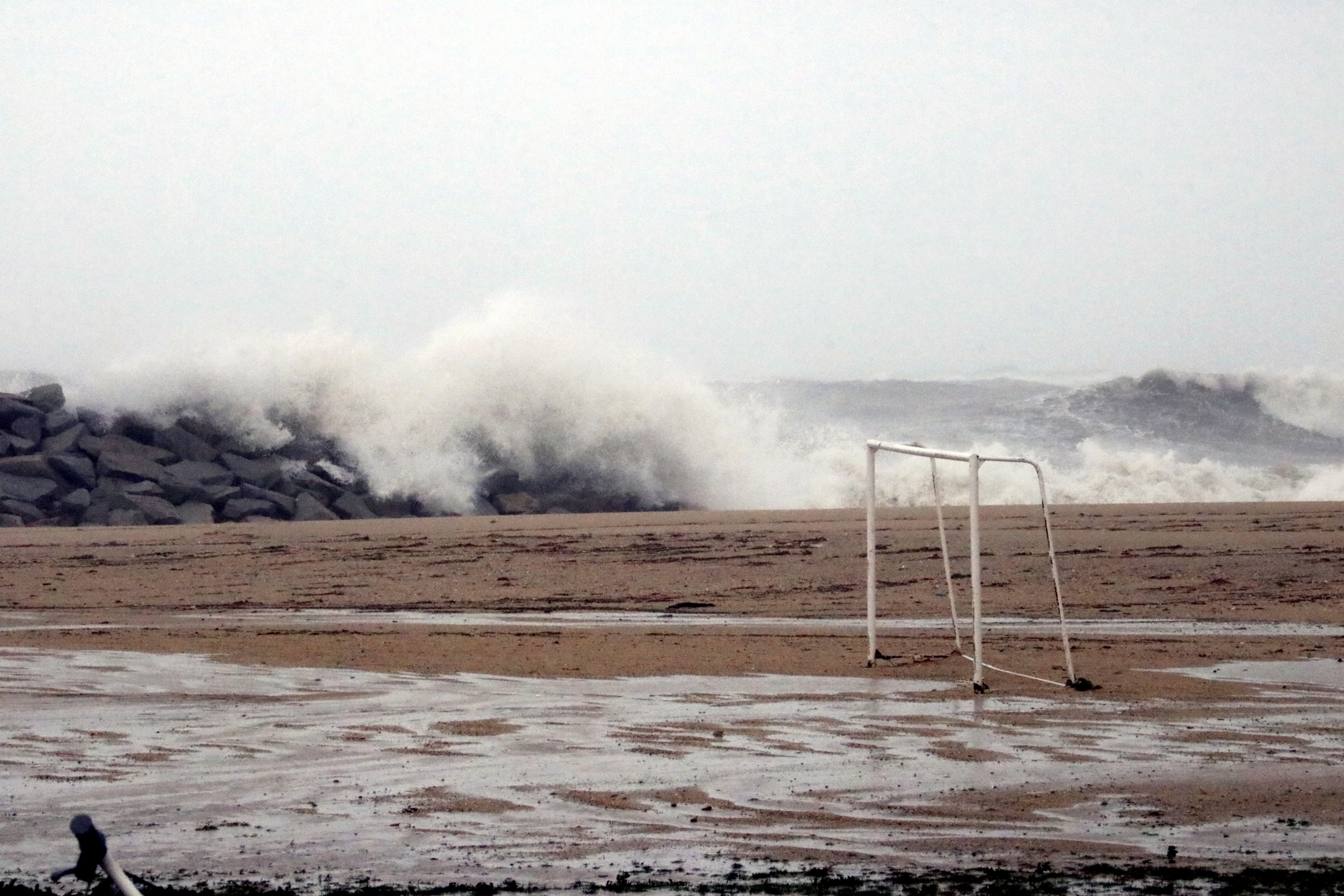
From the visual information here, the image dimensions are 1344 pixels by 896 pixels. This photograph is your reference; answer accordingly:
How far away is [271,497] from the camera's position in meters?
27.5

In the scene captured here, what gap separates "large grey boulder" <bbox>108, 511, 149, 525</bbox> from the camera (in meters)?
26.3

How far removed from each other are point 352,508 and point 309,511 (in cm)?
142

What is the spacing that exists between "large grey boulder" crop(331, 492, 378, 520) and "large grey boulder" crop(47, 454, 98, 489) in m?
4.19

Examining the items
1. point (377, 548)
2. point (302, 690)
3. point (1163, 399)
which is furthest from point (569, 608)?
point (1163, 399)

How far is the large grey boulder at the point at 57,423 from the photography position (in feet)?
95.2

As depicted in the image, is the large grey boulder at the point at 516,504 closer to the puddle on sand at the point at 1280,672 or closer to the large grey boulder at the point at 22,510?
the large grey boulder at the point at 22,510

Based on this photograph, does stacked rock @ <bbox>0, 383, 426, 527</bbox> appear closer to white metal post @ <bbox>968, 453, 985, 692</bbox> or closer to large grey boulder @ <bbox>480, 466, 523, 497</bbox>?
large grey boulder @ <bbox>480, 466, 523, 497</bbox>

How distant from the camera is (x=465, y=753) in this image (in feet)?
26.3

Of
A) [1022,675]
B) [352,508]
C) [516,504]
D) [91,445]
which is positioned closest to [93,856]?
[1022,675]

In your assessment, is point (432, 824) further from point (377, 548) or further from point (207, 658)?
point (377, 548)

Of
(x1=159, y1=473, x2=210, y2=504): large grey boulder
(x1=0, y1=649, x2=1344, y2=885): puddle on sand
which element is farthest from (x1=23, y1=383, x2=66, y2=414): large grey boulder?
(x1=0, y1=649, x2=1344, y2=885): puddle on sand

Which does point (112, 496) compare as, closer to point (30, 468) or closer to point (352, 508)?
point (30, 468)

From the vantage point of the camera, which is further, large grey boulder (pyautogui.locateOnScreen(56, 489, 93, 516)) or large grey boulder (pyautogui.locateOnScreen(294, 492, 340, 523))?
large grey boulder (pyautogui.locateOnScreen(294, 492, 340, 523))

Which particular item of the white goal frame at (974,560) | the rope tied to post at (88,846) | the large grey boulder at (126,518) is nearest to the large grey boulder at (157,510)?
the large grey boulder at (126,518)
